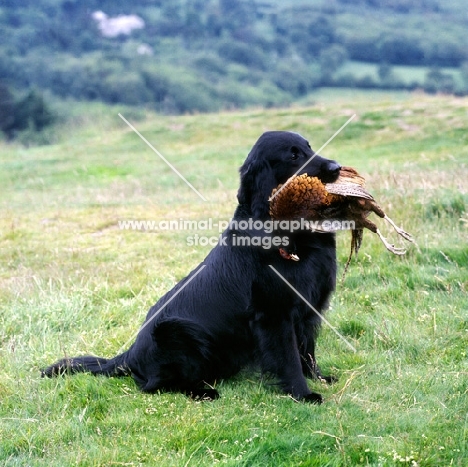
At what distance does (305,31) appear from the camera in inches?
3688

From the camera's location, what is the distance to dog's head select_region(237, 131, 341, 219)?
409 cm

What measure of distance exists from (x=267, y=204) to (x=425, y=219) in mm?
3660

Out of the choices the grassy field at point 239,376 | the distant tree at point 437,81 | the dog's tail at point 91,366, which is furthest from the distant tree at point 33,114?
the dog's tail at point 91,366

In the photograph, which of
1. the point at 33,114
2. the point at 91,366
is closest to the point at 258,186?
the point at 91,366

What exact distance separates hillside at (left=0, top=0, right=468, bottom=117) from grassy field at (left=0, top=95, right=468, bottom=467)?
49.8 metres

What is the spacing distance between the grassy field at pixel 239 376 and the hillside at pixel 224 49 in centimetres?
4977

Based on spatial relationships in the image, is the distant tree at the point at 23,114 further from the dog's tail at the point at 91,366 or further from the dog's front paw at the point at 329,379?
the dog's front paw at the point at 329,379

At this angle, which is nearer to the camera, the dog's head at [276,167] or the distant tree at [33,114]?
the dog's head at [276,167]

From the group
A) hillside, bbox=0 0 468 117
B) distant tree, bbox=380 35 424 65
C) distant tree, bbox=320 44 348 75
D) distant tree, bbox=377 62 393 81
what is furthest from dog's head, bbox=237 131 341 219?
distant tree, bbox=380 35 424 65

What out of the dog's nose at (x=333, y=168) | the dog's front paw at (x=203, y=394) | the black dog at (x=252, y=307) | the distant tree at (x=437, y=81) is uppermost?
the dog's nose at (x=333, y=168)

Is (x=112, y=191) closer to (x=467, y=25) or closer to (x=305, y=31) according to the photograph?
(x=305, y=31)

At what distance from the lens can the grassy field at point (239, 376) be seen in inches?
129

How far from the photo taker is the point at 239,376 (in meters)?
4.28

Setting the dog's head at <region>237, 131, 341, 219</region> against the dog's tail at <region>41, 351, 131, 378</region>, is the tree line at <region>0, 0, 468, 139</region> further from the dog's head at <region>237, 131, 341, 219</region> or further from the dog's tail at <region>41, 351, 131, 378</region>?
the dog's tail at <region>41, 351, 131, 378</region>
